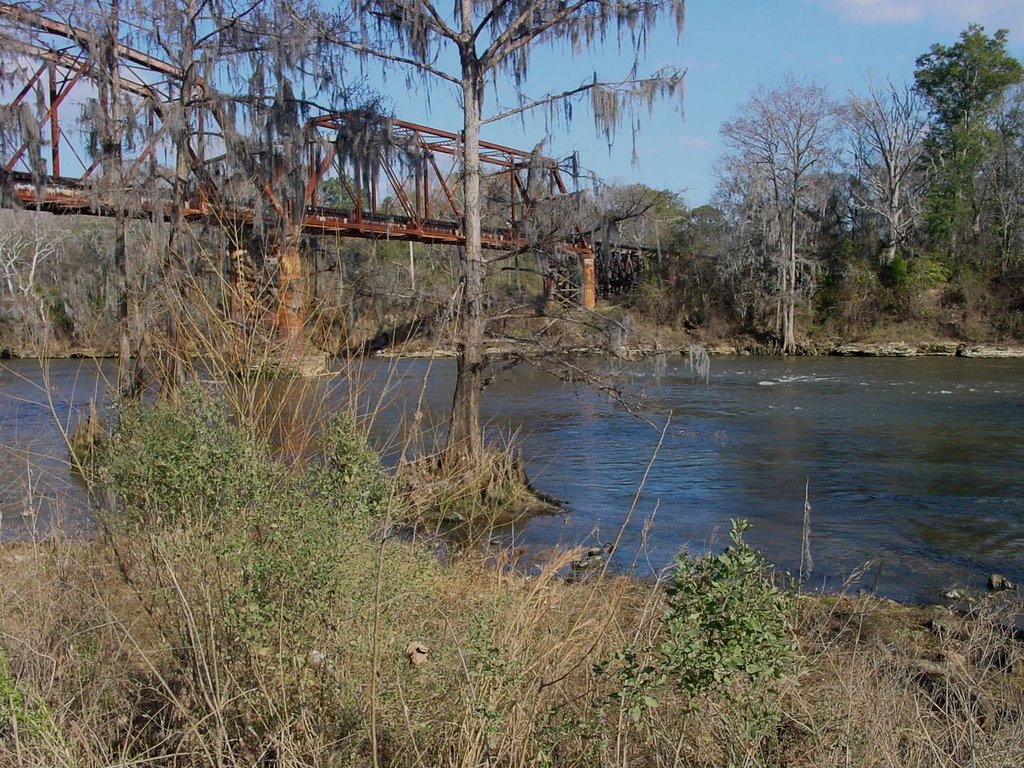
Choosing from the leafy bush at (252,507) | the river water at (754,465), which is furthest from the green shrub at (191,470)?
the river water at (754,465)

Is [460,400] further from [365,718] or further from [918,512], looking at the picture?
[365,718]

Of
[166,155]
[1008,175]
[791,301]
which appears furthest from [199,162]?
[1008,175]

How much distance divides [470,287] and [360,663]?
8.57 metres

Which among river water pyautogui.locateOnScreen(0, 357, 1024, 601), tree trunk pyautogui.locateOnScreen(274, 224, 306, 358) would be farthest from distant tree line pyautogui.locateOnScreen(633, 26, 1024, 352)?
tree trunk pyautogui.locateOnScreen(274, 224, 306, 358)

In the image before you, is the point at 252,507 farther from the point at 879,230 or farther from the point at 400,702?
the point at 879,230

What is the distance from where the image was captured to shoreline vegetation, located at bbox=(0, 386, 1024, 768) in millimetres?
3023

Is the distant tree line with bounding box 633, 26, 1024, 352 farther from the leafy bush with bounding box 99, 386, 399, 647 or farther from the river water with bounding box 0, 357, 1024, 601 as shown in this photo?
the leafy bush with bounding box 99, 386, 399, 647

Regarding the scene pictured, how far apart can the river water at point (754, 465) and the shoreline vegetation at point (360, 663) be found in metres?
0.54

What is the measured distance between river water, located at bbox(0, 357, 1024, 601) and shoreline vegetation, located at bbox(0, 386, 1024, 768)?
0.54 meters

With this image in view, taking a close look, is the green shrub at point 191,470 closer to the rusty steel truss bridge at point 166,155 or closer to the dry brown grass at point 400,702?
the dry brown grass at point 400,702

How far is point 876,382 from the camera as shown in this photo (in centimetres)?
2706

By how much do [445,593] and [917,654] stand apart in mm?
3134

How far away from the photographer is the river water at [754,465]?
8.78 m

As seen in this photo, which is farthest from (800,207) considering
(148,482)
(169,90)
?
(148,482)
